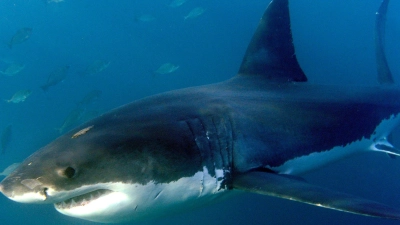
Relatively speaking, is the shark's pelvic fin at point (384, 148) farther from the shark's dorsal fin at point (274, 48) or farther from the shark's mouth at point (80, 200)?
the shark's mouth at point (80, 200)

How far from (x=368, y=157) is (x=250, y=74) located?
496 inches

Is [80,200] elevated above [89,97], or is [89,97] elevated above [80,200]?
[89,97]

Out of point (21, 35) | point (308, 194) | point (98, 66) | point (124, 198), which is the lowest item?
point (308, 194)

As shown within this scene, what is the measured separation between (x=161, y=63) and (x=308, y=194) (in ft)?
112

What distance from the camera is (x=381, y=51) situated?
6727 mm

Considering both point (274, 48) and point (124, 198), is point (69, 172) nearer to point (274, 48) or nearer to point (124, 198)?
point (124, 198)

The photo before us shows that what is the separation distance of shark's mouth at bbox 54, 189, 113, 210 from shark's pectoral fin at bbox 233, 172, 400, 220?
1235 mm

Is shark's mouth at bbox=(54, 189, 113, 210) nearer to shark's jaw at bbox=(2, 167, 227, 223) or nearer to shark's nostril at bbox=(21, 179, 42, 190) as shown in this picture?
shark's jaw at bbox=(2, 167, 227, 223)

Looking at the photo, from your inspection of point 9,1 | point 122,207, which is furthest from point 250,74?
point 9,1

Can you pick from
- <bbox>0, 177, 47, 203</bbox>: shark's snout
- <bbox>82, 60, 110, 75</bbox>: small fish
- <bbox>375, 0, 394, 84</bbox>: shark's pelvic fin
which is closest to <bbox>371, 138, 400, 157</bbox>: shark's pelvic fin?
<bbox>375, 0, 394, 84</bbox>: shark's pelvic fin

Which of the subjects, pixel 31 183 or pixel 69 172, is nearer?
pixel 31 183

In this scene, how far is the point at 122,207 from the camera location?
2369 millimetres

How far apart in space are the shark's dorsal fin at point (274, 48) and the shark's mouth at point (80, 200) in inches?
125

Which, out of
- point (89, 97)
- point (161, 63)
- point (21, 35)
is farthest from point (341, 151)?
point (161, 63)
